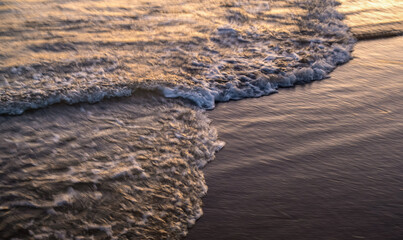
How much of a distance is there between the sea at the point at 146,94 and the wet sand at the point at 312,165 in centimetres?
3

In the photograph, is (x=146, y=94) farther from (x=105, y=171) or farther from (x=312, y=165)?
(x=312, y=165)

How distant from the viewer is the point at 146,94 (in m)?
4.17

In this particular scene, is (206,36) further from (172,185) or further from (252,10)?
(172,185)

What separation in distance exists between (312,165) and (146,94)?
178 cm

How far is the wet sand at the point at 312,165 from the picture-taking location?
2.76 meters

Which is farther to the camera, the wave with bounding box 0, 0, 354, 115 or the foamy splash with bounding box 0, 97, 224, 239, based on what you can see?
the wave with bounding box 0, 0, 354, 115

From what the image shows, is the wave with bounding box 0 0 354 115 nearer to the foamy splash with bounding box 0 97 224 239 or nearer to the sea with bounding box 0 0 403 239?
the sea with bounding box 0 0 403 239

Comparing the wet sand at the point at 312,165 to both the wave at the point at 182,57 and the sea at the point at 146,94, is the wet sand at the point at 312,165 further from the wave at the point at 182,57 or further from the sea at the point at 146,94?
the wave at the point at 182,57

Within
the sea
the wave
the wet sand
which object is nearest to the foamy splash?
the sea

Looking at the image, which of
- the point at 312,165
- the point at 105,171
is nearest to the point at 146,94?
the point at 105,171

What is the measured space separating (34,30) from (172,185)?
10.6ft

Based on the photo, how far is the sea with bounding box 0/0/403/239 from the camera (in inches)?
111

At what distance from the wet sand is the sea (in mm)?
32

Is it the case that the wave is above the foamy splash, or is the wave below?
above
